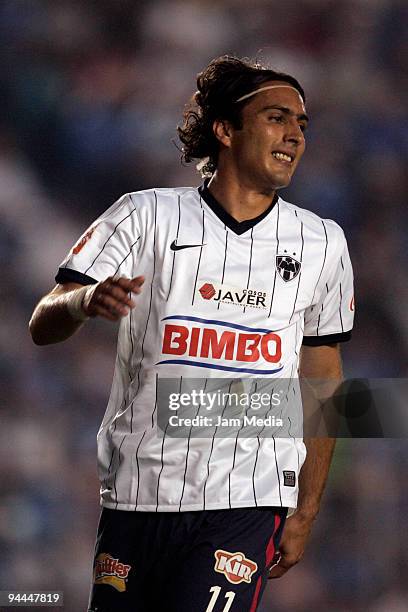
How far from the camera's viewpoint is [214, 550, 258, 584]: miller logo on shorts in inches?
91.0

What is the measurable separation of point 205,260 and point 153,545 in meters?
0.67

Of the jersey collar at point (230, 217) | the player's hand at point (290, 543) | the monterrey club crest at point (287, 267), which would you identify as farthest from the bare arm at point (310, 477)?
the jersey collar at point (230, 217)

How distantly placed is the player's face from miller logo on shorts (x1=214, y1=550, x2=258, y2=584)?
915 millimetres

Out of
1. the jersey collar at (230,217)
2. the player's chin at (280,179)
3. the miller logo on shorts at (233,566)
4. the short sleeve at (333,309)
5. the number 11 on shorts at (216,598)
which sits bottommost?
the number 11 on shorts at (216,598)

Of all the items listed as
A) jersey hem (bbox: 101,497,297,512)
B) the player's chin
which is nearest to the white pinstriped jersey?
jersey hem (bbox: 101,497,297,512)

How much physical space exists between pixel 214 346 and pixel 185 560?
1.57 feet

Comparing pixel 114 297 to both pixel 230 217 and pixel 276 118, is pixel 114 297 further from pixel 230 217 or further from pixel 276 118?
pixel 276 118

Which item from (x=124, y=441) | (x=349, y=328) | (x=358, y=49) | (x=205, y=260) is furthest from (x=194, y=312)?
(x=358, y=49)

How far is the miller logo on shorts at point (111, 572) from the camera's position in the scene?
2375 mm

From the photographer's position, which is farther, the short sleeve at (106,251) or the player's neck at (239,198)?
the player's neck at (239,198)

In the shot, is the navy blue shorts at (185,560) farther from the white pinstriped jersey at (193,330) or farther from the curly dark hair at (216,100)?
the curly dark hair at (216,100)

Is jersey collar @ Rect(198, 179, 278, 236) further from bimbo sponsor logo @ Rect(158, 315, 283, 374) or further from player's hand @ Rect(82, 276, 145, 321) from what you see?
player's hand @ Rect(82, 276, 145, 321)

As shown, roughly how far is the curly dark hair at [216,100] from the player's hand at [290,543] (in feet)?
3.20

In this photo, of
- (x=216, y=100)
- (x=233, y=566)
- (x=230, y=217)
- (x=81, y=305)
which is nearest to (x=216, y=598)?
(x=233, y=566)
